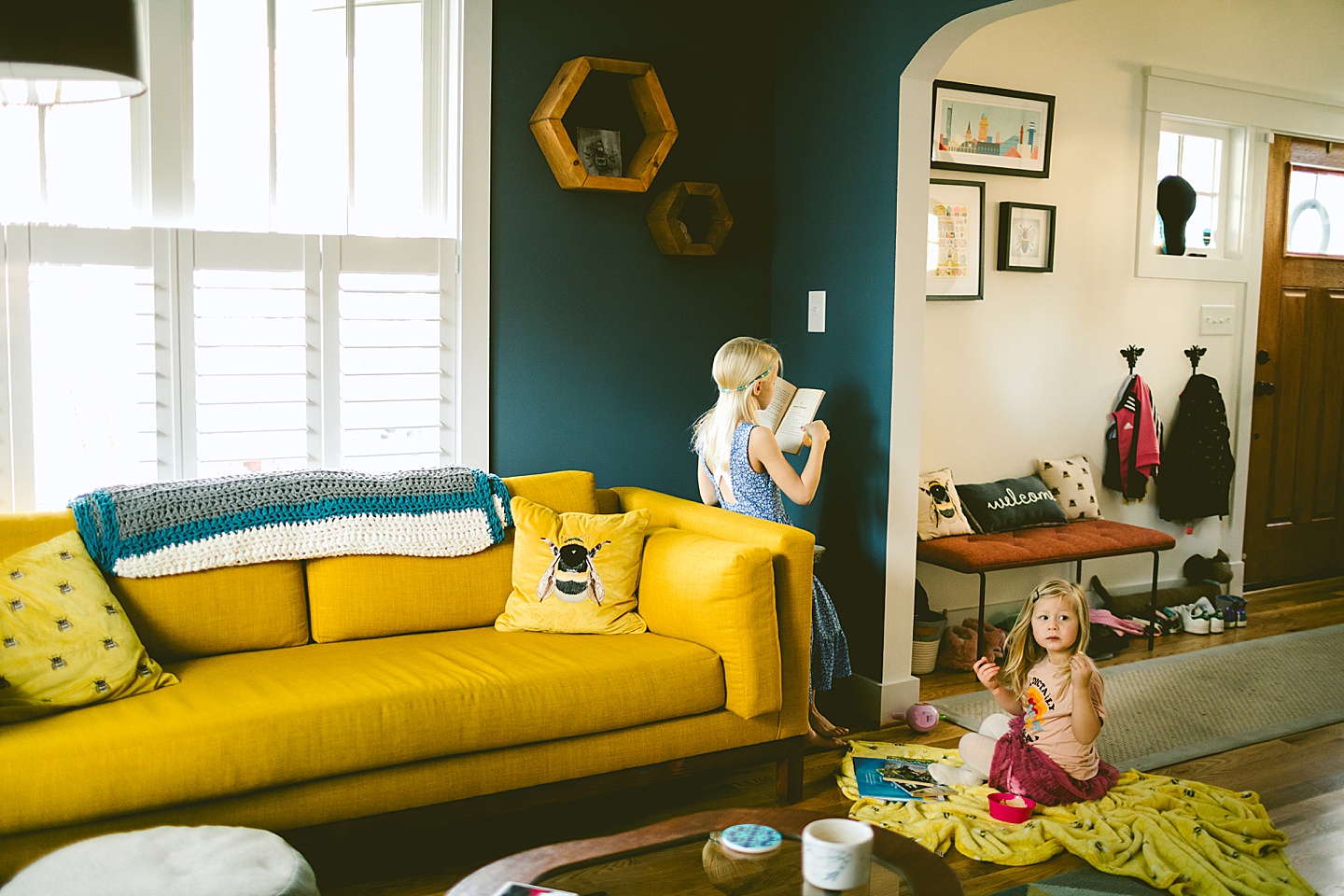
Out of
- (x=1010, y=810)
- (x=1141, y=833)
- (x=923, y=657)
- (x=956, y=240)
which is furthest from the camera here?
(x=956, y=240)

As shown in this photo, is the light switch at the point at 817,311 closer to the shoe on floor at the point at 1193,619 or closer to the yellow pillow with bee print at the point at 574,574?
the yellow pillow with bee print at the point at 574,574

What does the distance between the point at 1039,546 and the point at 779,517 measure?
1345 mm

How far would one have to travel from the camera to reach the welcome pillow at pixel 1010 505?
14.2ft

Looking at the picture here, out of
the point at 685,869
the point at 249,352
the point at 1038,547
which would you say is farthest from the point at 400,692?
the point at 1038,547

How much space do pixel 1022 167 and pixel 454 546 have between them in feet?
9.17

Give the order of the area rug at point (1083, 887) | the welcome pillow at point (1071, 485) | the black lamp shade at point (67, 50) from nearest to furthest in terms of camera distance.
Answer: the black lamp shade at point (67, 50), the area rug at point (1083, 887), the welcome pillow at point (1071, 485)

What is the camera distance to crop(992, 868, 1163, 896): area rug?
2416 mm

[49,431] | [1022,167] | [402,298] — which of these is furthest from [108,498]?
[1022,167]

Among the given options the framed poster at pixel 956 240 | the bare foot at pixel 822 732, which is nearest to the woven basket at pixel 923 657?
the bare foot at pixel 822 732

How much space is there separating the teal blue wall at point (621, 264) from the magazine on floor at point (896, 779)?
4.13 ft

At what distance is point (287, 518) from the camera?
2.85 metres

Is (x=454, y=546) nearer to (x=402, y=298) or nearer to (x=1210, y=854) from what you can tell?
(x=402, y=298)

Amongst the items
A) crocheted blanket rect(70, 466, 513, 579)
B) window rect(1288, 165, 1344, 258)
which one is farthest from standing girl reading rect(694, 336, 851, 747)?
window rect(1288, 165, 1344, 258)

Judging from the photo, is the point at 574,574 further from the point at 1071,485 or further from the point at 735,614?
the point at 1071,485
